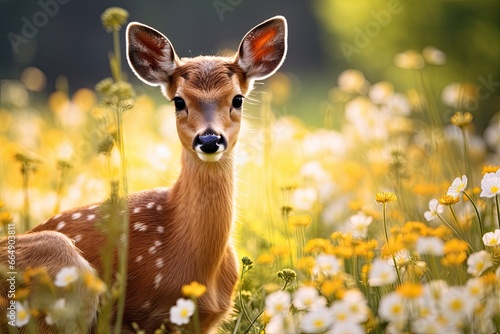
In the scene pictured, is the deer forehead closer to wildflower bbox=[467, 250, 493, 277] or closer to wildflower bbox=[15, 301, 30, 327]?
wildflower bbox=[15, 301, 30, 327]

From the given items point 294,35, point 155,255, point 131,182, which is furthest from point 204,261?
point 294,35

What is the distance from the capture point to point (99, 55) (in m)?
14.5

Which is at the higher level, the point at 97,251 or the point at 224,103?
the point at 224,103

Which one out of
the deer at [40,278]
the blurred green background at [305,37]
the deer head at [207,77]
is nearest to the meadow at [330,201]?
the deer at [40,278]

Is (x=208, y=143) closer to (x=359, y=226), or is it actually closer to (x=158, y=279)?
(x=158, y=279)

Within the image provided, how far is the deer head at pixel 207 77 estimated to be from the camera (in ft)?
13.0

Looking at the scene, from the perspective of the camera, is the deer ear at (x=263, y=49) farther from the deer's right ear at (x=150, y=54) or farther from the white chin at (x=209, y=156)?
the white chin at (x=209, y=156)

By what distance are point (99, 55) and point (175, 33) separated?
1.43 meters

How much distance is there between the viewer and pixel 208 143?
374 cm

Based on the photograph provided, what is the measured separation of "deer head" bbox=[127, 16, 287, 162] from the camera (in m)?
3.95

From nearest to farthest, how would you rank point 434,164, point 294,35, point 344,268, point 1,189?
point 344,268 < point 434,164 < point 1,189 < point 294,35

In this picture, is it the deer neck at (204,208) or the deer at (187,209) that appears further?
the deer neck at (204,208)

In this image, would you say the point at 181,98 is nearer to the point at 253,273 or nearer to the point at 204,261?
the point at 204,261

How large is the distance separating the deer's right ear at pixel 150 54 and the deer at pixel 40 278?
1.15 metres
